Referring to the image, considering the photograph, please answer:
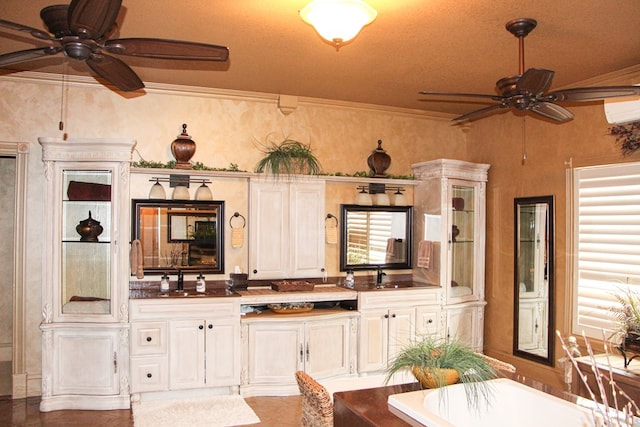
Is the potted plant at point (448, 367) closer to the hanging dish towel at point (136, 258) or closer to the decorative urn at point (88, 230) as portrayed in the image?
the hanging dish towel at point (136, 258)

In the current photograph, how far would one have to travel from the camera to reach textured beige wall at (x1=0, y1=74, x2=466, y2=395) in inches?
182

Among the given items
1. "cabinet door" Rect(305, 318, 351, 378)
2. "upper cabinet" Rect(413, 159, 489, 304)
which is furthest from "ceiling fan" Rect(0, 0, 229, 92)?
"upper cabinet" Rect(413, 159, 489, 304)

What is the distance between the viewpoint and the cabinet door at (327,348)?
15.7 feet

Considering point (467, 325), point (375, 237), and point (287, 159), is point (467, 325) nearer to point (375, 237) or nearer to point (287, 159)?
point (375, 237)

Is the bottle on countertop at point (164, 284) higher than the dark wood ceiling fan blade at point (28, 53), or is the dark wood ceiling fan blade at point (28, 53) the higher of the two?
the dark wood ceiling fan blade at point (28, 53)

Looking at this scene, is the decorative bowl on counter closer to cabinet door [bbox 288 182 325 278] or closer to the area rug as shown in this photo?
cabinet door [bbox 288 182 325 278]

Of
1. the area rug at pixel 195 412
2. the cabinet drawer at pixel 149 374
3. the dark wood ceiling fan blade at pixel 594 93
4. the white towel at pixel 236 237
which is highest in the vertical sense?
the dark wood ceiling fan blade at pixel 594 93

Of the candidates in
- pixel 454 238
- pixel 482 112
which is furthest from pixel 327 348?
pixel 482 112

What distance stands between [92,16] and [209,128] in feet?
9.52

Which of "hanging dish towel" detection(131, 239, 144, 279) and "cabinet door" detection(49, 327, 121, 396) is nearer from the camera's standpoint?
"cabinet door" detection(49, 327, 121, 396)

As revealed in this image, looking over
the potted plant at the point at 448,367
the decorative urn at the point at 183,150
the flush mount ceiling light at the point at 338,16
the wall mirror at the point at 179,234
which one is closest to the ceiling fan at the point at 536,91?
the flush mount ceiling light at the point at 338,16

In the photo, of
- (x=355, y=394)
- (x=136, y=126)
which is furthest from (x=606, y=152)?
(x=136, y=126)

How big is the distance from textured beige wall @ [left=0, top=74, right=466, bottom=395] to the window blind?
6.16 feet

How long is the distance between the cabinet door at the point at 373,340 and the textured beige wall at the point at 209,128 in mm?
761
